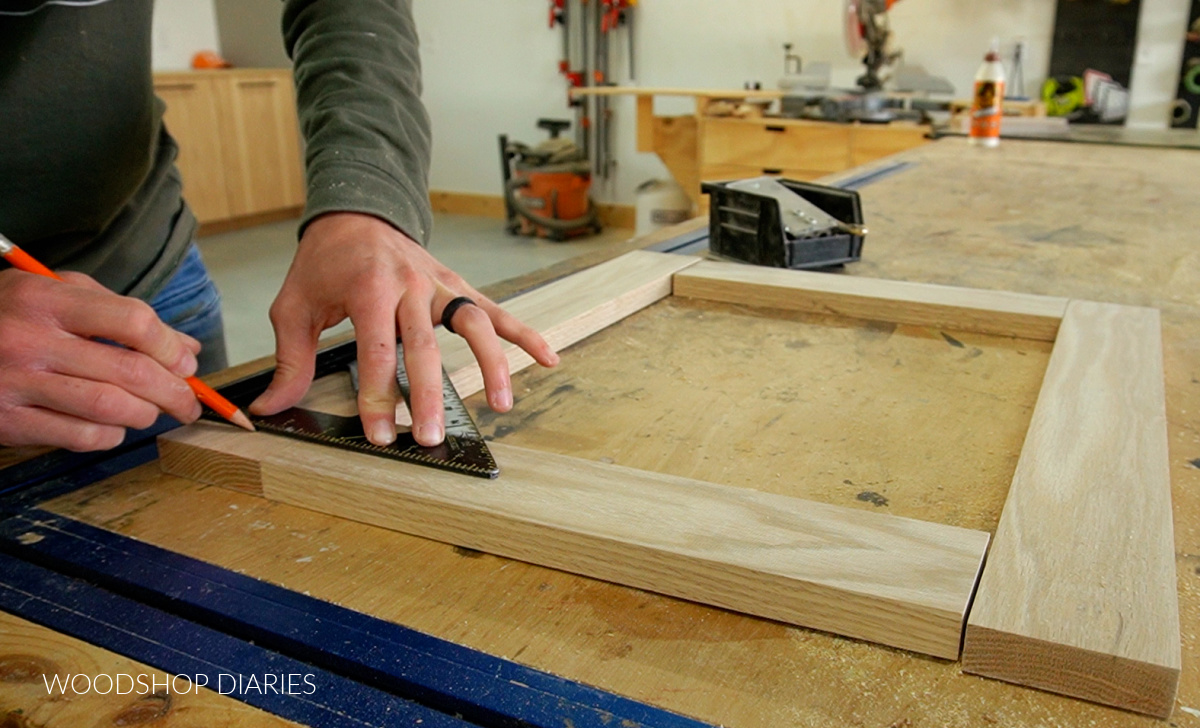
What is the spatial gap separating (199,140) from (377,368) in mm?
5888

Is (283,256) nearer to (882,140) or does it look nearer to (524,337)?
(882,140)

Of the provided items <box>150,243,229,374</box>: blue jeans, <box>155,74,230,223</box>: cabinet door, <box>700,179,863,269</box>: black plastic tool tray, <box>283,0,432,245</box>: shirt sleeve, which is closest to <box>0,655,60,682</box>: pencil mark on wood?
<box>283,0,432,245</box>: shirt sleeve

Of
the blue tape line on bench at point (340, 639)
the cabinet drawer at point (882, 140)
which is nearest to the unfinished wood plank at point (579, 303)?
the blue tape line on bench at point (340, 639)

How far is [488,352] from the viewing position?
75cm

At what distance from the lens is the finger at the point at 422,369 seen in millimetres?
691

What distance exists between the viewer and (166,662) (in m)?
0.52

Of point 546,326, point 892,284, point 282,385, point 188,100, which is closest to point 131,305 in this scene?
point 282,385

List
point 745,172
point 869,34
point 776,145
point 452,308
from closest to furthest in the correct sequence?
point 452,308, point 869,34, point 776,145, point 745,172

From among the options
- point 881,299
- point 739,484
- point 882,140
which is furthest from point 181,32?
point 739,484

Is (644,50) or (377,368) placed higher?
(644,50)

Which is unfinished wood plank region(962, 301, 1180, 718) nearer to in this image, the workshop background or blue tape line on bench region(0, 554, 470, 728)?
blue tape line on bench region(0, 554, 470, 728)

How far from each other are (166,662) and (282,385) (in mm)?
299

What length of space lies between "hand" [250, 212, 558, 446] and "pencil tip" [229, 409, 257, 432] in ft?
0.08

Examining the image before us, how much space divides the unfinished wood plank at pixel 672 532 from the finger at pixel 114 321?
8 centimetres
